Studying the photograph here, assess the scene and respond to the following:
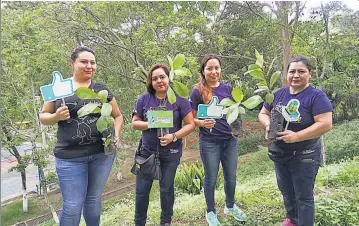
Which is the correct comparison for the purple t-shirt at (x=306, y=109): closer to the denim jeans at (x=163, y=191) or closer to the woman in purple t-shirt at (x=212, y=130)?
the woman in purple t-shirt at (x=212, y=130)

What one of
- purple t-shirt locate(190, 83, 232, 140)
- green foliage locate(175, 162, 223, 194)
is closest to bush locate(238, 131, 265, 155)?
green foliage locate(175, 162, 223, 194)

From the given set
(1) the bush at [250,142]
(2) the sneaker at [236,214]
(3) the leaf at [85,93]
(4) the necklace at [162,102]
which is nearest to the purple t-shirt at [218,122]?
(4) the necklace at [162,102]

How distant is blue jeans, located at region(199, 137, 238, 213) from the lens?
206cm

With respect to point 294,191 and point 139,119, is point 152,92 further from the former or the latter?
point 294,191

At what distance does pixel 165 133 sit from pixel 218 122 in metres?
0.37

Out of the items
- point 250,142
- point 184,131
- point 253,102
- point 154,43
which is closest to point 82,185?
point 184,131

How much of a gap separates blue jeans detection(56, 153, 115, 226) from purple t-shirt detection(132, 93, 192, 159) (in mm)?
251

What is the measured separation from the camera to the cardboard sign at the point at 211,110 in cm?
199

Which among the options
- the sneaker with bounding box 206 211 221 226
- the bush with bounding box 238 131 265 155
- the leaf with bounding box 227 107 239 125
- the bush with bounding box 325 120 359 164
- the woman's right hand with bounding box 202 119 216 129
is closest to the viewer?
the leaf with bounding box 227 107 239 125

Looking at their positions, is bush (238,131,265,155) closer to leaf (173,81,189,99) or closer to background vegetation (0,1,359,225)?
background vegetation (0,1,359,225)

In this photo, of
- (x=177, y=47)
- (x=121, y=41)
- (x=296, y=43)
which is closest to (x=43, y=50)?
(x=121, y=41)

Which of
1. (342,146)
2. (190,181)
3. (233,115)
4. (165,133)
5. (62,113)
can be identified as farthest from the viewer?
(342,146)

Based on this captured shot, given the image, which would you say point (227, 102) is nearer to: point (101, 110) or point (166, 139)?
point (166, 139)

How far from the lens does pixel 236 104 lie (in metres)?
1.82
